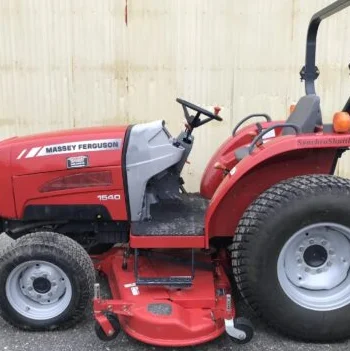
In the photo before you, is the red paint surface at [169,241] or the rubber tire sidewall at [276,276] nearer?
the rubber tire sidewall at [276,276]

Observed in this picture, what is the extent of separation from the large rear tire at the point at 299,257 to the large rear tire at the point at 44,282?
34.7 inches

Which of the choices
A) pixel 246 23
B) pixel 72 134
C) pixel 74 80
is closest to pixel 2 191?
pixel 72 134

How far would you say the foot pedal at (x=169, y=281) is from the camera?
9.41 feet

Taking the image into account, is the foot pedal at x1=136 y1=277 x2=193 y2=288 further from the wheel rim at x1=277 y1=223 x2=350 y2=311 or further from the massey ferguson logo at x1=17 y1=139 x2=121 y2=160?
the massey ferguson logo at x1=17 y1=139 x2=121 y2=160

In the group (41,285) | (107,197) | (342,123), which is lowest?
(41,285)

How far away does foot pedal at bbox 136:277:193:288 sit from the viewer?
287 centimetres

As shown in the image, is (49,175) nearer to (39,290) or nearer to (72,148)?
(72,148)

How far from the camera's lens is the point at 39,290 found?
2861mm

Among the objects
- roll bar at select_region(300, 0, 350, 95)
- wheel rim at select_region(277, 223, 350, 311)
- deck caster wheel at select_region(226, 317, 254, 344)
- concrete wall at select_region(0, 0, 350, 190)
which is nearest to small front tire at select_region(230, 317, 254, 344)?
deck caster wheel at select_region(226, 317, 254, 344)

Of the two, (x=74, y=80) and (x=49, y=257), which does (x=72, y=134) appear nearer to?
(x=49, y=257)

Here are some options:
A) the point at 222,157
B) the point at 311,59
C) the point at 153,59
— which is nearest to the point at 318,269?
the point at 222,157

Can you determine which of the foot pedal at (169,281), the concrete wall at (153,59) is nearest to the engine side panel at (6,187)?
the foot pedal at (169,281)

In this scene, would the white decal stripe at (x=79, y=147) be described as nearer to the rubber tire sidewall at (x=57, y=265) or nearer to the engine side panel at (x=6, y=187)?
the engine side panel at (x=6, y=187)

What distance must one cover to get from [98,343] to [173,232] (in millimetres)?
745
